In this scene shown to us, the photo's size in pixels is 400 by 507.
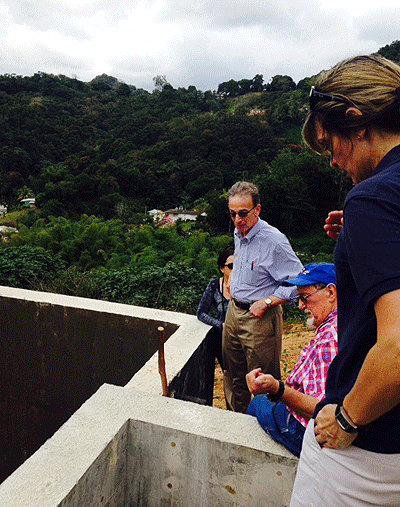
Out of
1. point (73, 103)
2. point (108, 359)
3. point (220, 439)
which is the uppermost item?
point (73, 103)

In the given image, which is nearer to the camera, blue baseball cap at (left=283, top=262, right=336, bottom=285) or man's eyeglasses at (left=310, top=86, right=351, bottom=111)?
man's eyeglasses at (left=310, top=86, right=351, bottom=111)

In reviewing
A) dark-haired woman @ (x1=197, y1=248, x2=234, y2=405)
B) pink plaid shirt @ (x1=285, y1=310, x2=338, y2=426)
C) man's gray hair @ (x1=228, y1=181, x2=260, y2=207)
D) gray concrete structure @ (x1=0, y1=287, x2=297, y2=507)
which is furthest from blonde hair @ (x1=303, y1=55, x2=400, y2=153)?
dark-haired woman @ (x1=197, y1=248, x2=234, y2=405)

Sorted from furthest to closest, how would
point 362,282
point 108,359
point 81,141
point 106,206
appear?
point 81,141, point 106,206, point 108,359, point 362,282

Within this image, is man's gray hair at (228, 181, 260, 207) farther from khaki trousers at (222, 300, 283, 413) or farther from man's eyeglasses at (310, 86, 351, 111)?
man's eyeglasses at (310, 86, 351, 111)

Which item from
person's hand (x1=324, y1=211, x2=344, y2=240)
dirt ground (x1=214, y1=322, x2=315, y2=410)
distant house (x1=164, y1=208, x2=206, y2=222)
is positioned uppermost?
person's hand (x1=324, y1=211, x2=344, y2=240)

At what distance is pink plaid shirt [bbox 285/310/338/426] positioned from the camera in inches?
65.6

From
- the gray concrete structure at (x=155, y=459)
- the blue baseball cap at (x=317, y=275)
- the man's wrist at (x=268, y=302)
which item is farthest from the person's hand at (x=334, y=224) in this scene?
the man's wrist at (x=268, y=302)

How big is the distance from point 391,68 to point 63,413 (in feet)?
12.2

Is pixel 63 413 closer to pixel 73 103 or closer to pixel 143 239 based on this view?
pixel 143 239

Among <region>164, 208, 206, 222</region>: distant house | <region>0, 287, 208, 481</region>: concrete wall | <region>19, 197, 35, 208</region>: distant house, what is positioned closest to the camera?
<region>0, 287, 208, 481</region>: concrete wall

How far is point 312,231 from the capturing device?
26.3m

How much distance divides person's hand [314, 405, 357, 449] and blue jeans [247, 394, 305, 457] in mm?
558

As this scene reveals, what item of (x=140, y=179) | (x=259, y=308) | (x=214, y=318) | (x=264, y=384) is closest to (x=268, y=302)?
(x=259, y=308)

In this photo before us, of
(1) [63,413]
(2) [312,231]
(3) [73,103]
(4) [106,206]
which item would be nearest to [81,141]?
(3) [73,103]
